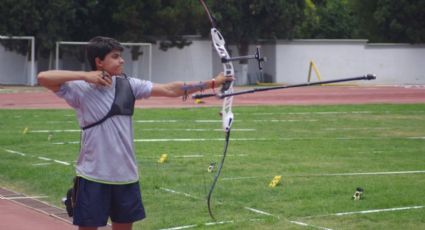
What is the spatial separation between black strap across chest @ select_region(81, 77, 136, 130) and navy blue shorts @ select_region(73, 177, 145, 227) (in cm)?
48

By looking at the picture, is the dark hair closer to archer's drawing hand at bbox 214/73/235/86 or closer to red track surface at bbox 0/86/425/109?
archer's drawing hand at bbox 214/73/235/86

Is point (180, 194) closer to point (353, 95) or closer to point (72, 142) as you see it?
point (72, 142)

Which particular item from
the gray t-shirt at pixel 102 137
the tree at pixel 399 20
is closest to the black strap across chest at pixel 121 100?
the gray t-shirt at pixel 102 137

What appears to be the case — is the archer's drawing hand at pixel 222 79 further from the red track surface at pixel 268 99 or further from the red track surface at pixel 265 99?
the red track surface at pixel 265 99

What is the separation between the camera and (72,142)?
746 inches

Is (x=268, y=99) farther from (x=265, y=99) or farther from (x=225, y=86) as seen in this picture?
(x=225, y=86)

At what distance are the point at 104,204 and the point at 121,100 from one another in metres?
0.79

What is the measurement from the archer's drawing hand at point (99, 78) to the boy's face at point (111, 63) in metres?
0.11

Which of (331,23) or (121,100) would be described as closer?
(121,100)

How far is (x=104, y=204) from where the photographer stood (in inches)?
270

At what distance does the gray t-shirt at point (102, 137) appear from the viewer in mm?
6828

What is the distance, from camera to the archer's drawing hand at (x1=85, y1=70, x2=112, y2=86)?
21.8ft

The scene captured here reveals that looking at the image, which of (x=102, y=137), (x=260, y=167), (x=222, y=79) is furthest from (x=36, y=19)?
(x=222, y=79)

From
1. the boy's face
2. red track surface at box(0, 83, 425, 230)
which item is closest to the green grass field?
the boy's face
